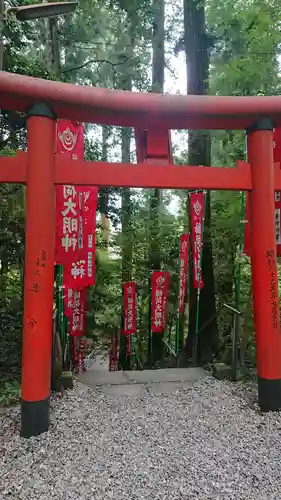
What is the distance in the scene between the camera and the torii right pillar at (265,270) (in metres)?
3.78

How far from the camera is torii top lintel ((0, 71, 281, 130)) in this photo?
329 cm

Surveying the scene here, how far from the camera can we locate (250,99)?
3697 mm

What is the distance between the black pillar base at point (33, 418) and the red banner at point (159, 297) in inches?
174

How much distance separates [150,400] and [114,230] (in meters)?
5.94

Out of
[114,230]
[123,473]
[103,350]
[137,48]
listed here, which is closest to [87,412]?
[123,473]

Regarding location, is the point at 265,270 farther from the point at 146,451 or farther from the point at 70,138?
the point at 70,138

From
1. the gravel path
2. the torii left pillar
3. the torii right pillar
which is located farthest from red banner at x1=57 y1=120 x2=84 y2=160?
the gravel path

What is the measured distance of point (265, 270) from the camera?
12.6 feet

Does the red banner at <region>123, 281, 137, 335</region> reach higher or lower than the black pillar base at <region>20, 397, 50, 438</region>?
higher

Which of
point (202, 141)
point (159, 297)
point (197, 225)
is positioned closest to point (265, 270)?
point (197, 225)

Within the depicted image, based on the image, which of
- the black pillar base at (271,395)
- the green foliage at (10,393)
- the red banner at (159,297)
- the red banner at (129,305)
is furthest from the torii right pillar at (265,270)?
the red banner at (129,305)

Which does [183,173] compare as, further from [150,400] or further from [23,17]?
[150,400]

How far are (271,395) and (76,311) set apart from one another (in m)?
3.68

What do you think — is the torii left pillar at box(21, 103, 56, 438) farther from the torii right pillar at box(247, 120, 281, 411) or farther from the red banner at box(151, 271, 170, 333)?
the red banner at box(151, 271, 170, 333)
